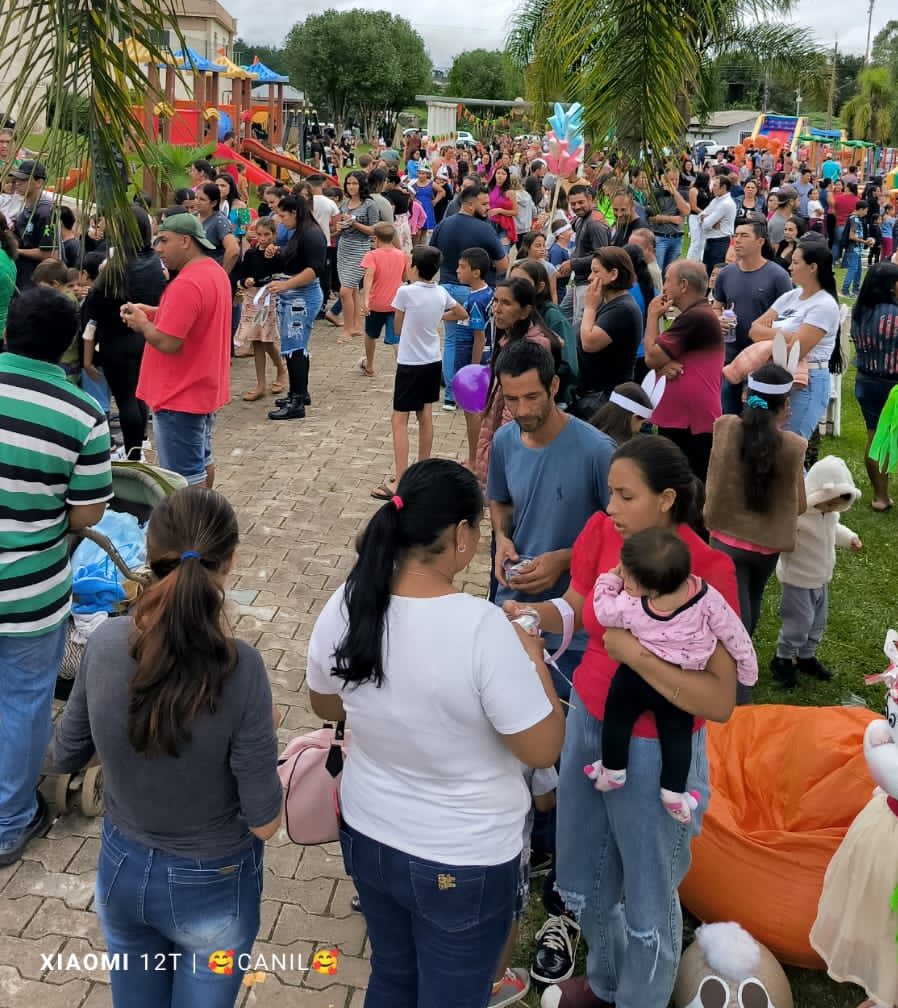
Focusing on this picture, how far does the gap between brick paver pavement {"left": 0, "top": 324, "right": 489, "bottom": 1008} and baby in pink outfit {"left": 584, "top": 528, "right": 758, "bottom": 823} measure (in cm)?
128

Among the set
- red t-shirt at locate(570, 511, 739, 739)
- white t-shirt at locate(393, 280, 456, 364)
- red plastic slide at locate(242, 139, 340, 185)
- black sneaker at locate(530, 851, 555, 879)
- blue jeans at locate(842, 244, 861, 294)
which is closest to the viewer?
red t-shirt at locate(570, 511, 739, 739)

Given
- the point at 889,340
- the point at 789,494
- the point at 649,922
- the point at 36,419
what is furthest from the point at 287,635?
the point at 889,340

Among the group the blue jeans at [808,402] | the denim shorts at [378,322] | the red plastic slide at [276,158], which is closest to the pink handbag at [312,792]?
the blue jeans at [808,402]

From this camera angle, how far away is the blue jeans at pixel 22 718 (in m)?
3.69

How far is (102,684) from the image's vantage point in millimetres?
2320

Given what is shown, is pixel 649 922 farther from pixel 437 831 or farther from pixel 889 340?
pixel 889 340

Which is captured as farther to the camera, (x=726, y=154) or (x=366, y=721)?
(x=726, y=154)

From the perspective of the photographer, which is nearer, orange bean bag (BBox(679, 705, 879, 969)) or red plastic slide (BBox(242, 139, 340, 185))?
orange bean bag (BBox(679, 705, 879, 969))

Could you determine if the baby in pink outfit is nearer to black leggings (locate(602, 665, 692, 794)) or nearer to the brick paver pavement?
black leggings (locate(602, 665, 692, 794))

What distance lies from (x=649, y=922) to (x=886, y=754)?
811 millimetres

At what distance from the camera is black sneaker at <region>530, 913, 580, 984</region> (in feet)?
11.0

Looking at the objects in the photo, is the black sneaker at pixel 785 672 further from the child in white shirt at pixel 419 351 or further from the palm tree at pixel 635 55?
the child in white shirt at pixel 419 351

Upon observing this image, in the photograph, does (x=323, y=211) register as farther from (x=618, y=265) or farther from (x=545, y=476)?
(x=545, y=476)

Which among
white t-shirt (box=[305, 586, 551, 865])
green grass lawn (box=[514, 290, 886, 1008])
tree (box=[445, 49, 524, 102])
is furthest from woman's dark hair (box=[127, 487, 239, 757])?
tree (box=[445, 49, 524, 102])
